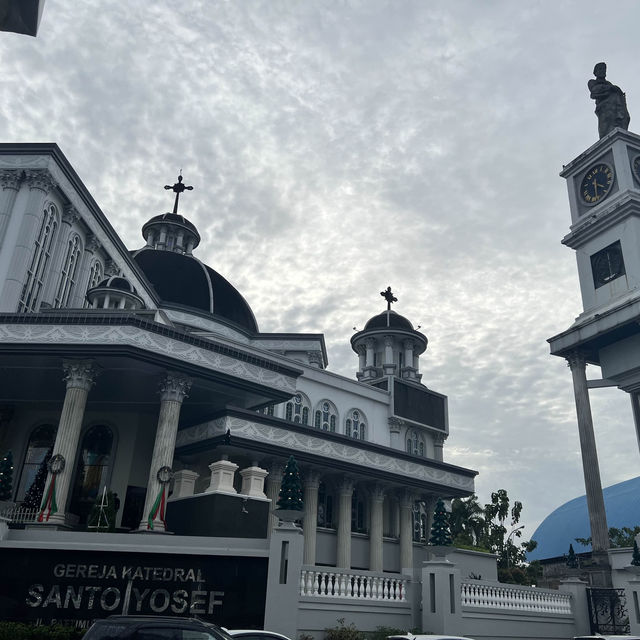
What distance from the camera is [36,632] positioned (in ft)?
51.4

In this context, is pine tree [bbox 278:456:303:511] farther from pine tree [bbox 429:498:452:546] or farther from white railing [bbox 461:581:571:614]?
white railing [bbox 461:581:571:614]

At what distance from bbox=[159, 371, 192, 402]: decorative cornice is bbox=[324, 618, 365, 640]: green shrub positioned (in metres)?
12.9

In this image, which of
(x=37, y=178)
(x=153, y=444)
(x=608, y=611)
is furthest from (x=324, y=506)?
(x=37, y=178)

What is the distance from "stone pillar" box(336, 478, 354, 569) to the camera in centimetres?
3409

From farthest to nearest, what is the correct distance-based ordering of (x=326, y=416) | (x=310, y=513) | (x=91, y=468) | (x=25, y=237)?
(x=326, y=416), (x=310, y=513), (x=91, y=468), (x=25, y=237)

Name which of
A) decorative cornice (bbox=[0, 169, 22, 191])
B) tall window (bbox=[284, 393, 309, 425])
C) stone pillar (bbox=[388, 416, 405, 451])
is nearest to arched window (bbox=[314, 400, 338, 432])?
tall window (bbox=[284, 393, 309, 425])

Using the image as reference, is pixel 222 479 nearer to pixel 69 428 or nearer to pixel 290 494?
pixel 69 428

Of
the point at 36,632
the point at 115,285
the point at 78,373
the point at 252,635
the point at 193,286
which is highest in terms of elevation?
the point at 193,286

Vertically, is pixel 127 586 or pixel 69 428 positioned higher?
pixel 69 428

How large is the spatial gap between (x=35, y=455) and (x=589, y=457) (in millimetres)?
27850

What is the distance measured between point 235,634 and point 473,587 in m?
9.79

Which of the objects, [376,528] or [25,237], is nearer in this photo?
[25,237]

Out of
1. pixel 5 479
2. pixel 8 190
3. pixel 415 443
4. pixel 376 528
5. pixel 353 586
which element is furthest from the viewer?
pixel 415 443

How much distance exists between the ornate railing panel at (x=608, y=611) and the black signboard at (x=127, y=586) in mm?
13010
